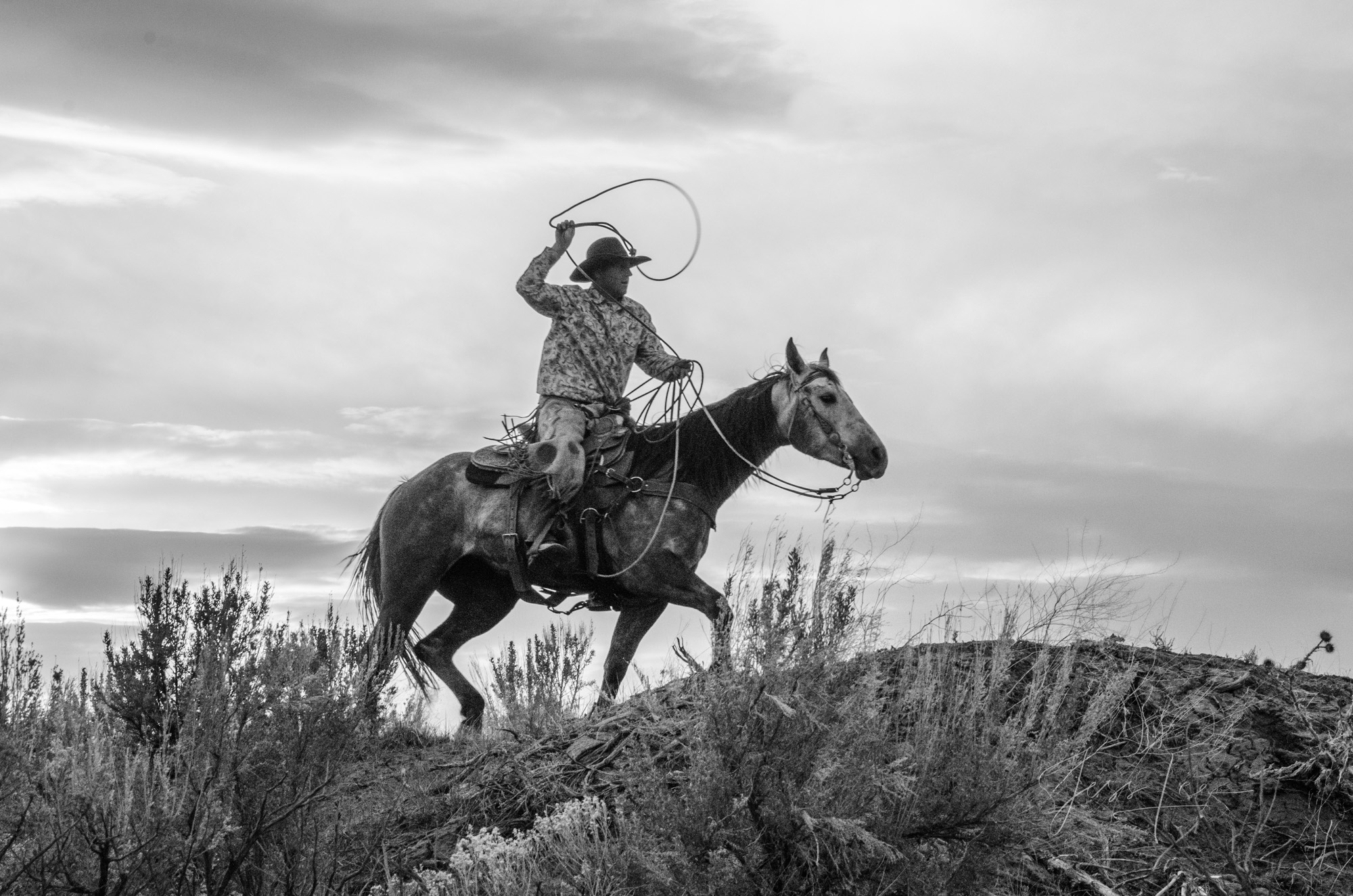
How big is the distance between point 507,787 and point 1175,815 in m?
3.96

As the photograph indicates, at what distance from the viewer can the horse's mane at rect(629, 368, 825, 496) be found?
1016cm

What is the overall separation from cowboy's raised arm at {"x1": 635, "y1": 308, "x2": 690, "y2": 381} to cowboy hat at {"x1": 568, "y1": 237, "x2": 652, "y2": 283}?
446 mm

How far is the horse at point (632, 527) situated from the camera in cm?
976

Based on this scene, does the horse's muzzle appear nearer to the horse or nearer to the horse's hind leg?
the horse

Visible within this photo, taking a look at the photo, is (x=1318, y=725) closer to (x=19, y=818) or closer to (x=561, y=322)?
(x=561, y=322)

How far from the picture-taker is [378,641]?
10914 mm

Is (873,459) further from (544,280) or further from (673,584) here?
(544,280)

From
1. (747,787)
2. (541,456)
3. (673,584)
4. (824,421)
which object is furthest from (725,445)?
(747,787)

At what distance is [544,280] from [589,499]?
1.89 m

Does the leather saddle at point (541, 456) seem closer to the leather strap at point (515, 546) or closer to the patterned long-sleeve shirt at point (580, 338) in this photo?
the leather strap at point (515, 546)

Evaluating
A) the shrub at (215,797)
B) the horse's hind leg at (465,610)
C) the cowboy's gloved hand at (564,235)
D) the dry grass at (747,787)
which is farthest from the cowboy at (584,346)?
the shrub at (215,797)

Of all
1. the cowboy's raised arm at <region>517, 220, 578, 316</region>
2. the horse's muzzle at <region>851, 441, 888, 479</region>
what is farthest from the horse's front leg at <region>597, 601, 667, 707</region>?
the cowboy's raised arm at <region>517, 220, 578, 316</region>

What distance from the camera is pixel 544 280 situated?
10703 millimetres

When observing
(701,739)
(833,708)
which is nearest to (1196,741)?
(833,708)
